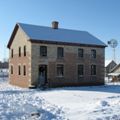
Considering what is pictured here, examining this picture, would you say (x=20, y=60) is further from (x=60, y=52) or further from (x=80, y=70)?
(x=80, y=70)

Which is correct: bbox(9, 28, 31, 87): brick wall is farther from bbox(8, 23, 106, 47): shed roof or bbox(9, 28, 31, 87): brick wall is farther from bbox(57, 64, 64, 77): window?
bbox(57, 64, 64, 77): window

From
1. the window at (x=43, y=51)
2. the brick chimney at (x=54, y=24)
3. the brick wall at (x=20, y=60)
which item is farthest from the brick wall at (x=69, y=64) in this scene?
the brick chimney at (x=54, y=24)

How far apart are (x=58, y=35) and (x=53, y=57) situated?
12.8 ft

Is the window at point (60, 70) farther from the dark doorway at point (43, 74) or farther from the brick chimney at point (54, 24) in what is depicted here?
the brick chimney at point (54, 24)

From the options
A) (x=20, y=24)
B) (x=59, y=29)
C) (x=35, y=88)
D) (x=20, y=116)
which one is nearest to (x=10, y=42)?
(x=20, y=24)

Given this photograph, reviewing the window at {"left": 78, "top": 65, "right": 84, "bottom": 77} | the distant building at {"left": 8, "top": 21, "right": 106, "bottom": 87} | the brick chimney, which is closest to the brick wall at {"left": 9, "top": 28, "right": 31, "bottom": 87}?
the distant building at {"left": 8, "top": 21, "right": 106, "bottom": 87}

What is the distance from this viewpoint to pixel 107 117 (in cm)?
1266

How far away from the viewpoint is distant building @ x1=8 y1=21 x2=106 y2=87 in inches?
1296

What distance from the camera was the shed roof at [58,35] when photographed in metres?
34.1

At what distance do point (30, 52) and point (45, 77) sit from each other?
3.49m

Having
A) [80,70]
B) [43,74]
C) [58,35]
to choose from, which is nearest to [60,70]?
[43,74]

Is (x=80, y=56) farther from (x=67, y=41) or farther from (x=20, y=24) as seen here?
(x=20, y=24)

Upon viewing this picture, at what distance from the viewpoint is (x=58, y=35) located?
120ft

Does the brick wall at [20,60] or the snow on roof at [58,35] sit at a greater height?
the snow on roof at [58,35]
